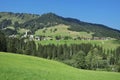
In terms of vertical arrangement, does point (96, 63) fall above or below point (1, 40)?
below

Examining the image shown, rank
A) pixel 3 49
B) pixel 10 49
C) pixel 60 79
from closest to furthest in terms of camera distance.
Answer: pixel 60 79, pixel 3 49, pixel 10 49

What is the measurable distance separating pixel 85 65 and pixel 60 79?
326ft

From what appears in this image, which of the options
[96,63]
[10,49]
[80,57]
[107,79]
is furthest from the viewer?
[96,63]

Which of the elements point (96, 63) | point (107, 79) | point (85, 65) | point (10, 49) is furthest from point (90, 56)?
point (107, 79)

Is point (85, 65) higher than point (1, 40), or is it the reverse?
point (1, 40)

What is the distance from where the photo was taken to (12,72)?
33.5 m

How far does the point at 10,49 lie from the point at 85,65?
48.9 metres

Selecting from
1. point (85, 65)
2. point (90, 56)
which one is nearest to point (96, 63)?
point (90, 56)

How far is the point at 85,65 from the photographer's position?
135 metres

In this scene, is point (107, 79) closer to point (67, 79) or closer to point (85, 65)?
point (67, 79)

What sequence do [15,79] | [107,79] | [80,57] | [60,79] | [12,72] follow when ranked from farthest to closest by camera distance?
[80,57] < [107,79] < [60,79] < [12,72] < [15,79]

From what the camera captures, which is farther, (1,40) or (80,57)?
(1,40)

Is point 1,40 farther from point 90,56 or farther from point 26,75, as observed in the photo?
point 26,75

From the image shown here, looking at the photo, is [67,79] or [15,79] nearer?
[15,79]
